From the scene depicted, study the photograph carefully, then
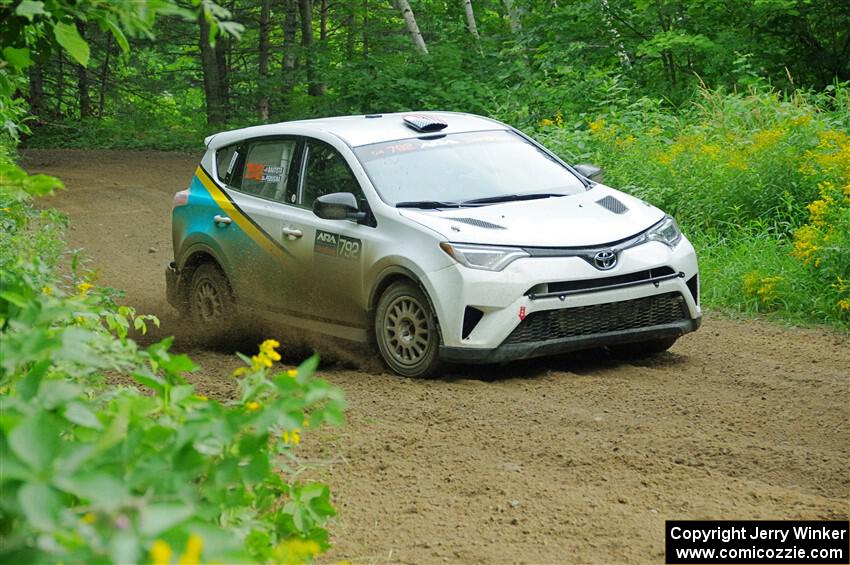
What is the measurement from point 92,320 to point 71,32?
1370mm

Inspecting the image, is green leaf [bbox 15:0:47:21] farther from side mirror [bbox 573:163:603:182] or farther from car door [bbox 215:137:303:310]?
side mirror [bbox 573:163:603:182]

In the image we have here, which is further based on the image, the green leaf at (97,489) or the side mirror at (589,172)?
the side mirror at (589,172)

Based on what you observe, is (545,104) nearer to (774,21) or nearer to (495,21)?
(774,21)

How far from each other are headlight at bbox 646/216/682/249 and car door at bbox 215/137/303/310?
2527 millimetres

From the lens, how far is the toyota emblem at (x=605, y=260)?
7.78m

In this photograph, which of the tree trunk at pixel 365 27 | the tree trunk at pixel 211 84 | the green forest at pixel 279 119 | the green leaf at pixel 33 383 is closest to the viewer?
→ the green forest at pixel 279 119

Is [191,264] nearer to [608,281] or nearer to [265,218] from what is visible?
[265,218]

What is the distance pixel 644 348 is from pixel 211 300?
3522mm

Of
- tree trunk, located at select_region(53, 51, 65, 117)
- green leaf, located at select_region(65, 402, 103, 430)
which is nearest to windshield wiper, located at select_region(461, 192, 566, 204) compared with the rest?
green leaf, located at select_region(65, 402, 103, 430)

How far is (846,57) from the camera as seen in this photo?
18.8 metres

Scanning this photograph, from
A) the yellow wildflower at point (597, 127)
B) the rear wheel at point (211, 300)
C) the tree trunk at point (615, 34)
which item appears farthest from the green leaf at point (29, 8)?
the tree trunk at point (615, 34)

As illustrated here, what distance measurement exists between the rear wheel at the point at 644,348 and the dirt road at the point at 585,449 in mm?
116

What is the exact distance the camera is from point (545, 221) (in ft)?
26.5

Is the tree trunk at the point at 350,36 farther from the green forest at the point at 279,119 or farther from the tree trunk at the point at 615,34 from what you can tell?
the tree trunk at the point at 615,34
